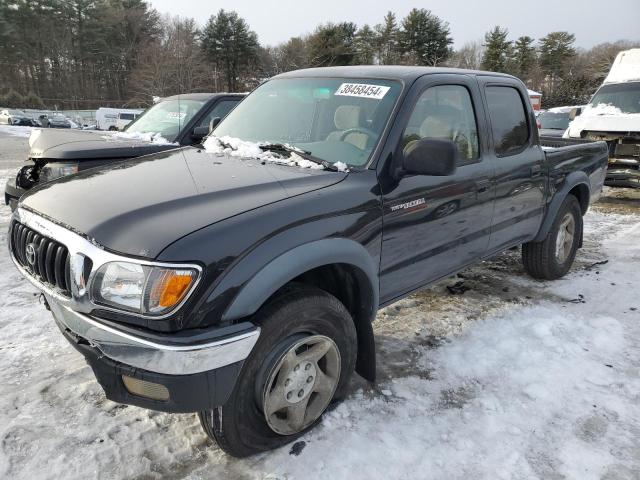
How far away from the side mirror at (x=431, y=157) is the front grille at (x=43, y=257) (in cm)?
180

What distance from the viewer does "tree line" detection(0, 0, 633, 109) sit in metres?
53.9

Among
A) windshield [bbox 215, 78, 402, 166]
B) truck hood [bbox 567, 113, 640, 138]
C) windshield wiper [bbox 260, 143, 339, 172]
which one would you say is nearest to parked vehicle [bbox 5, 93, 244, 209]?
windshield [bbox 215, 78, 402, 166]

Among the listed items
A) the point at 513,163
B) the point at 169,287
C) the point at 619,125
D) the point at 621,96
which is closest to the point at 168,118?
the point at 513,163

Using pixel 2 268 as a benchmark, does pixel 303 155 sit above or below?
above

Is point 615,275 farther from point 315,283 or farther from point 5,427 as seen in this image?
point 5,427

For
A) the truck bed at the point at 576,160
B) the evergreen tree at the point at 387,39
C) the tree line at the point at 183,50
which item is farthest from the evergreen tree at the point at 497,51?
the truck bed at the point at 576,160

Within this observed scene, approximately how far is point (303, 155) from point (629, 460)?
239 centimetres

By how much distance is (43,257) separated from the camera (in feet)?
7.39

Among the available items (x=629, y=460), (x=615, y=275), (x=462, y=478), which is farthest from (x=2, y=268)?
(x=615, y=275)

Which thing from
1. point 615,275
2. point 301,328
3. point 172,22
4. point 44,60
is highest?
point 172,22

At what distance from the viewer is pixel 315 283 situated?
2707 mm

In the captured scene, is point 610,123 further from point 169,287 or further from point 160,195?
A: point 169,287

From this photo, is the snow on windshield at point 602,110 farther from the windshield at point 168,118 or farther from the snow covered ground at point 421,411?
the windshield at point 168,118

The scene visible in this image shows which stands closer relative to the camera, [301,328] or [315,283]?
[301,328]
